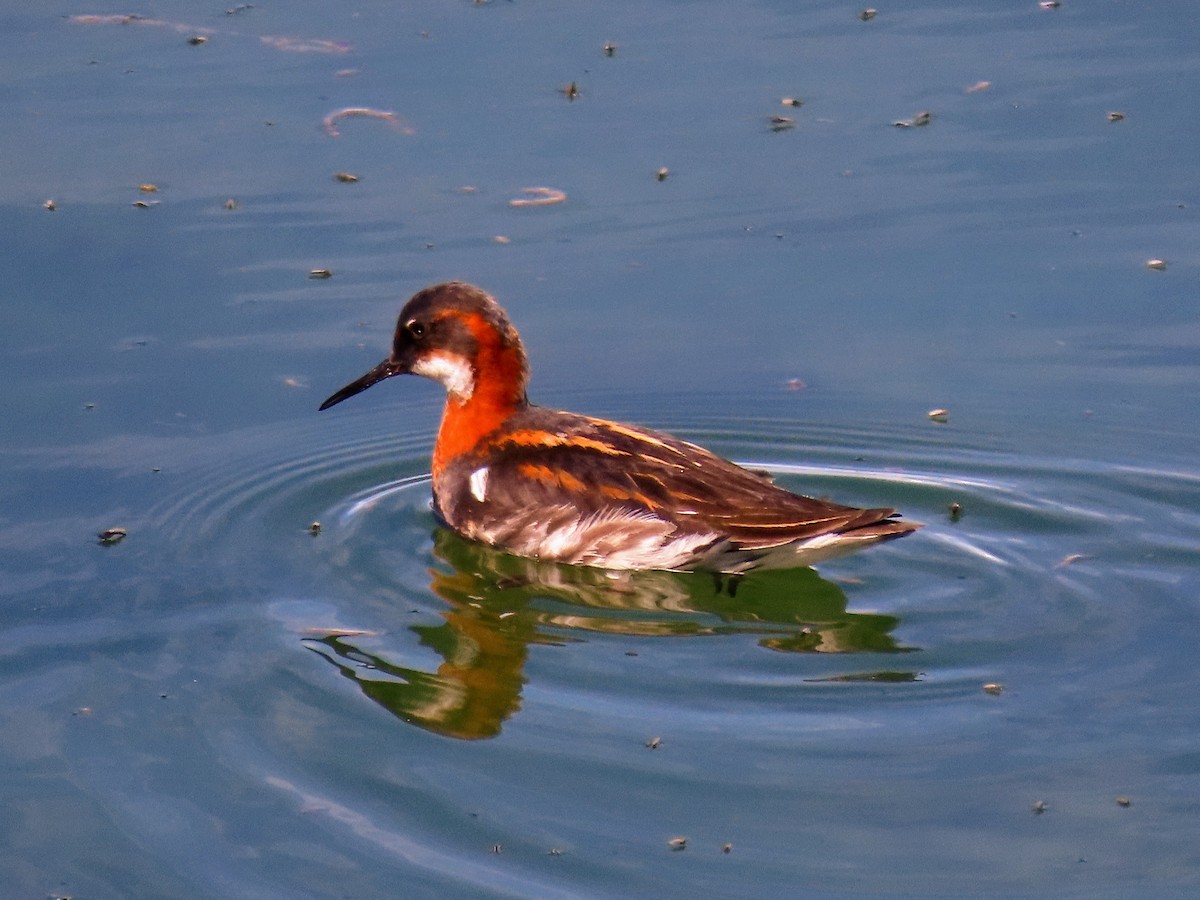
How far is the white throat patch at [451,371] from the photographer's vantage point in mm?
10133

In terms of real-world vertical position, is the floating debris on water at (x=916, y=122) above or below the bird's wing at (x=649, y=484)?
above

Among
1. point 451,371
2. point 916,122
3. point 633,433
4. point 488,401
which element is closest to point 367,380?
point 451,371

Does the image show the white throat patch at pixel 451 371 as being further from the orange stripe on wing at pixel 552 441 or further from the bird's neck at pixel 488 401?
the orange stripe on wing at pixel 552 441

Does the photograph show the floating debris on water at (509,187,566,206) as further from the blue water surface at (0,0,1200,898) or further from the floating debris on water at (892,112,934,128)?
the floating debris on water at (892,112,934,128)

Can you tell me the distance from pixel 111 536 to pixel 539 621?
2.19 metres

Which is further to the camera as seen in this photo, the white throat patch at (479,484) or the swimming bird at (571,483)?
the white throat patch at (479,484)

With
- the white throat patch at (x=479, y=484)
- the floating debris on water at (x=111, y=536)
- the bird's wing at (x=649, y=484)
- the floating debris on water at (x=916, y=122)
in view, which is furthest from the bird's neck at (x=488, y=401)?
the floating debris on water at (x=916, y=122)

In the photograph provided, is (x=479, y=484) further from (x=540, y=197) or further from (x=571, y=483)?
(x=540, y=197)

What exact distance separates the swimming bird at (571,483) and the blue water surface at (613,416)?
0.68 feet

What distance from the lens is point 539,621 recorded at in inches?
336

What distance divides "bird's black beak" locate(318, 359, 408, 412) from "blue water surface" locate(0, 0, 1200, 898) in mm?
331

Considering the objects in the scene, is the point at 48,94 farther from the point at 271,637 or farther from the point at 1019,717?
the point at 1019,717

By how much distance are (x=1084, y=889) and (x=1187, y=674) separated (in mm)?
1617

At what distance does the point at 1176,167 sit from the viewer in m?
12.4
